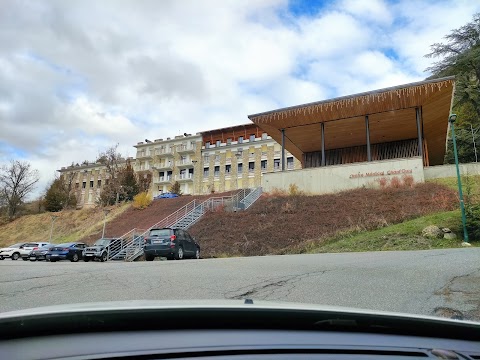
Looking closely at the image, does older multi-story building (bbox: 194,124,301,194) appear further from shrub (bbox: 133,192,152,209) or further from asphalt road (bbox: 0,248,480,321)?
asphalt road (bbox: 0,248,480,321)

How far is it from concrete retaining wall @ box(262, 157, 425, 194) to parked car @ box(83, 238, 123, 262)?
40.3 ft

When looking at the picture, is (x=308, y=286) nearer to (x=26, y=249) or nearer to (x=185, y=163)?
(x=26, y=249)

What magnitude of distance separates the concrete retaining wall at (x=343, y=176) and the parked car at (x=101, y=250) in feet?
40.3

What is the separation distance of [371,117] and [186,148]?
55146mm

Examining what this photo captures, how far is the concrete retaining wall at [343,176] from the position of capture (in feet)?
86.6

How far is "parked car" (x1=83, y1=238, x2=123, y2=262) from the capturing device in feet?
81.5

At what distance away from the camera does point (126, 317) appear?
4.80 feet

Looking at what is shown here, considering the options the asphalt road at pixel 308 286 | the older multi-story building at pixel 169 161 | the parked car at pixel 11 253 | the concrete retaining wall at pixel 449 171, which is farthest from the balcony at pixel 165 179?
the asphalt road at pixel 308 286

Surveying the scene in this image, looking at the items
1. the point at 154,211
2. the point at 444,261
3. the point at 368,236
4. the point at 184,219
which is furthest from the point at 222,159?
the point at 444,261

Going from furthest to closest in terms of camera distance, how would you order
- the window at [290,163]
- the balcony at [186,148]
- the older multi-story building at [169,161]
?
the balcony at [186,148] < the older multi-story building at [169,161] < the window at [290,163]

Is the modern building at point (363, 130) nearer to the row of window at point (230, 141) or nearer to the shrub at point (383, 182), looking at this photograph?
the shrub at point (383, 182)

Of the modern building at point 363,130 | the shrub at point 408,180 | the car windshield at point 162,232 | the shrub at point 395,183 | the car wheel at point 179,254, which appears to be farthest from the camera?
the modern building at point 363,130

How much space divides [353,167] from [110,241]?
59.6 feet

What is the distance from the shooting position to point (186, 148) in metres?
81.9
